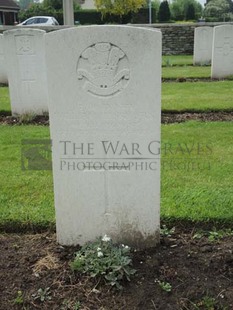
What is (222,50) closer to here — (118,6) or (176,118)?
(176,118)

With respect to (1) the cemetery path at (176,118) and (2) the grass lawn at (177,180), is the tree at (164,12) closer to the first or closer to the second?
(1) the cemetery path at (176,118)

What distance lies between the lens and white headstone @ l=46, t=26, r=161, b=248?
7.85 feet

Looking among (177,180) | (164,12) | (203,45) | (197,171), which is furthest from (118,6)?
(177,180)

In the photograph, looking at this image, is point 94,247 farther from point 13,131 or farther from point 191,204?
point 13,131

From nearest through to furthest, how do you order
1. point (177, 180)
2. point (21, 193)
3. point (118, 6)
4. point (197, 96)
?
point (21, 193)
point (177, 180)
point (197, 96)
point (118, 6)

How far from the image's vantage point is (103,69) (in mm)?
2428

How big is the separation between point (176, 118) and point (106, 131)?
14.6 ft

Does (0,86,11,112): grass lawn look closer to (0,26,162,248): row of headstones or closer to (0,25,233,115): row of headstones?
(0,25,233,115): row of headstones

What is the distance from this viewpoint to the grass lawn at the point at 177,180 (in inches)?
130

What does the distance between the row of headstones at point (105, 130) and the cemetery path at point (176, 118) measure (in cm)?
402

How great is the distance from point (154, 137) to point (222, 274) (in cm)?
99

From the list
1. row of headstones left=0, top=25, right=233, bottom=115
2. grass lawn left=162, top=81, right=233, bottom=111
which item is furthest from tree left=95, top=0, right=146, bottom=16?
row of headstones left=0, top=25, right=233, bottom=115

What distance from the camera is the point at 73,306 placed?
231 cm

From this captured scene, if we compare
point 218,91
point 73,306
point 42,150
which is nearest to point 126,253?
point 73,306
